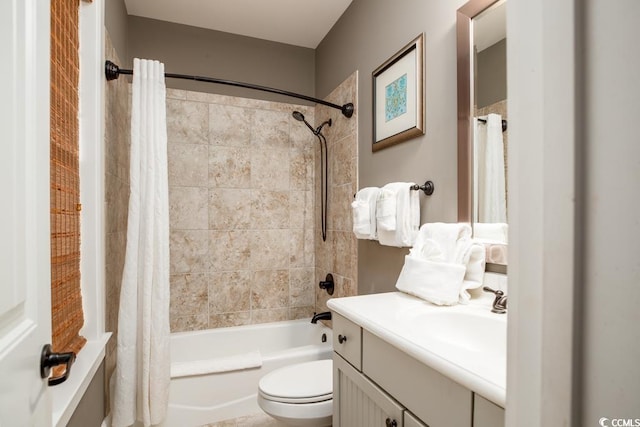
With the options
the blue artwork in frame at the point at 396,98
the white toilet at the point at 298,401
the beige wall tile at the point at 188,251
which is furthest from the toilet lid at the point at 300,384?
the blue artwork in frame at the point at 396,98

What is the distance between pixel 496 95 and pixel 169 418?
225 centimetres

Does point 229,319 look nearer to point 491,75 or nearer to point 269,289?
point 269,289

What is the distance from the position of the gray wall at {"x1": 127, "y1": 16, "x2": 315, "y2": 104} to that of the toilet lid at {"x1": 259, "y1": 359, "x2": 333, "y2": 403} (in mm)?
2001

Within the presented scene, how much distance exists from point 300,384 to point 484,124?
1.38 meters

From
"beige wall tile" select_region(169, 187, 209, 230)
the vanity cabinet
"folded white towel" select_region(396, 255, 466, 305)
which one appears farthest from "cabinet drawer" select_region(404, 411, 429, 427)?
"beige wall tile" select_region(169, 187, 209, 230)

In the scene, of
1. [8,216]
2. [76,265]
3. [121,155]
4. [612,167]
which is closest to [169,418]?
[76,265]

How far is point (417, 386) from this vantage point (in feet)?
2.59

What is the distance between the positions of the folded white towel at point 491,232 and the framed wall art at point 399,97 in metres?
Result: 0.52

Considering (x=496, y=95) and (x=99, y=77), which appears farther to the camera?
(x=99, y=77)

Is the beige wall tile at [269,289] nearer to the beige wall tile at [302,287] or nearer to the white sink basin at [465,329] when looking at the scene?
the beige wall tile at [302,287]

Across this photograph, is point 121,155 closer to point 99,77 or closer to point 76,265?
point 99,77

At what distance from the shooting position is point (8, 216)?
0.55 m

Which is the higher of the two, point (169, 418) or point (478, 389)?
point (478, 389)
